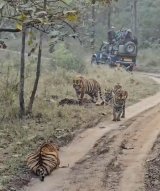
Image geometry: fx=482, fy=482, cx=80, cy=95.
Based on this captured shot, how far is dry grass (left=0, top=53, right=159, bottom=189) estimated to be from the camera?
8.90 meters

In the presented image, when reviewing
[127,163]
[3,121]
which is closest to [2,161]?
[127,163]

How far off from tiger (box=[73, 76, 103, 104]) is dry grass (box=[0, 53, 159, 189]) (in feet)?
2.10

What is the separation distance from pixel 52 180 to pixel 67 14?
4414mm

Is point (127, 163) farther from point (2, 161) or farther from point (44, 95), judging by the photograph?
point (44, 95)

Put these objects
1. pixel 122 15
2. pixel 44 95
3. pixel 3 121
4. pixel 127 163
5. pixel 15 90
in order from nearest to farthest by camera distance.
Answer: pixel 127 163, pixel 3 121, pixel 15 90, pixel 44 95, pixel 122 15

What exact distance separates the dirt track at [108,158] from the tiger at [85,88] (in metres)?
2.52

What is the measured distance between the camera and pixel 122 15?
162 feet

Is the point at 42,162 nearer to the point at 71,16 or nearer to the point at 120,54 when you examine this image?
the point at 71,16

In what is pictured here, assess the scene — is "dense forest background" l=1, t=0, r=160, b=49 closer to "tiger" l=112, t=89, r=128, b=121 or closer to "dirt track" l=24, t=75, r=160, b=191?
"tiger" l=112, t=89, r=128, b=121

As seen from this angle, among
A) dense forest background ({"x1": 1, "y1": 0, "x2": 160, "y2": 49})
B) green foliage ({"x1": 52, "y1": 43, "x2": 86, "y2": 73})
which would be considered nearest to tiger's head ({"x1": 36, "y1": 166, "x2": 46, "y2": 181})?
green foliage ({"x1": 52, "y1": 43, "x2": 86, "y2": 73})

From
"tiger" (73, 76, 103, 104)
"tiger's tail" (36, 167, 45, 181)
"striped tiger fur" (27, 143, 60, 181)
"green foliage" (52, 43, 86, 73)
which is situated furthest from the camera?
"green foliage" (52, 43, 86, 73)

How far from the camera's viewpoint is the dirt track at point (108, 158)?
7441mm

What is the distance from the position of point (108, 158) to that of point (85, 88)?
683cm

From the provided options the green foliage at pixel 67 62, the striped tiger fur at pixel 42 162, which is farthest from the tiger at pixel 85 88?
the green foliage at pixel 67 62
